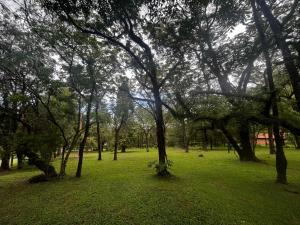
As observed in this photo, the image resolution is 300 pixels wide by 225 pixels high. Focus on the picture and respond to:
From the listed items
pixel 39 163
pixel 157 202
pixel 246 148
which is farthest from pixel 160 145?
pixel 246 148

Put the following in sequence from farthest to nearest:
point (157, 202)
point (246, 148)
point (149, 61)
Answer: point (246, 148), point (149, 61), point (157, 202)

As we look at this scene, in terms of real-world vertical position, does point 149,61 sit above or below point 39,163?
above

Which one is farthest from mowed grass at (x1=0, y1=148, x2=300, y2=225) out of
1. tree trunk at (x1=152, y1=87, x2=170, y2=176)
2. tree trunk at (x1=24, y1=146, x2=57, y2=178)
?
tree trunk at (x1=24, y1=146, x2=57, y2=178)

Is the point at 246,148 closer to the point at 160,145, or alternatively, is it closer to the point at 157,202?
the point at 160,145

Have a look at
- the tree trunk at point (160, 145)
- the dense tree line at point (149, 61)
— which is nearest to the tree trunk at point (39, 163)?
the dense tree line at point (149, 61)

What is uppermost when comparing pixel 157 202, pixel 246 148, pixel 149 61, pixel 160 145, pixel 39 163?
pixel 149 61

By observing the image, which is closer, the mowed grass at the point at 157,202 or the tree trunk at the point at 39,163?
the mowed grass at the point at 157,202

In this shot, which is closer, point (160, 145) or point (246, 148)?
point (160, 145)

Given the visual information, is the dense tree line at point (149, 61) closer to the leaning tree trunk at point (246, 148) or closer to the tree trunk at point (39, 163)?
the tree trunk at point (39, 163)

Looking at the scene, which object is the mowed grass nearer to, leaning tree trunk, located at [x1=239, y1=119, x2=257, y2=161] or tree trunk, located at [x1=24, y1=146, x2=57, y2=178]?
tree trunk, located at [x1=24, y1=146, x2=57, y2=178]

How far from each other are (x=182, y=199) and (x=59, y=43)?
10581 mm

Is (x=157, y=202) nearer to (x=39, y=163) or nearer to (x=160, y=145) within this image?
(x=160, y=145)

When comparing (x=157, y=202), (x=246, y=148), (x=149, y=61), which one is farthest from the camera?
(x=246, y=148)

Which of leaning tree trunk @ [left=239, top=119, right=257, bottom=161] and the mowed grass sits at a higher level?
leaning tree trunk @ [left=239, top=119, right=257, bottom=161]
